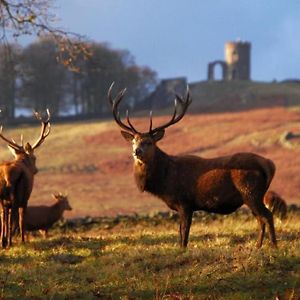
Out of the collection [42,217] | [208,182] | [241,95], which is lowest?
[42,217]

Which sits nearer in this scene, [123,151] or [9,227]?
[9,227]

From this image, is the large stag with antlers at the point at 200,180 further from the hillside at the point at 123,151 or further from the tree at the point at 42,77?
the tree at the point at 42,77

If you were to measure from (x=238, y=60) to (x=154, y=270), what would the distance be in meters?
79.5

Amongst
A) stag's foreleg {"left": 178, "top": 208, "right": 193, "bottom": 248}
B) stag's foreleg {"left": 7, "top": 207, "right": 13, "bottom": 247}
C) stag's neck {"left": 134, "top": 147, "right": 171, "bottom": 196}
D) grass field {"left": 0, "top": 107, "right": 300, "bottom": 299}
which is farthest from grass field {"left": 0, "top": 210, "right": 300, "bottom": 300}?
stag's neck {"left": 134, "top": 147, "right": 171, "bottom": 196}

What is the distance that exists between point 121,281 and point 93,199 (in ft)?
90.1

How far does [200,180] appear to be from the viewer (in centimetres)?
1273

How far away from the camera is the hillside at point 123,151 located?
3841 centimetres

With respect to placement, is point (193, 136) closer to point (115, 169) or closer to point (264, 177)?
point (115, 169)

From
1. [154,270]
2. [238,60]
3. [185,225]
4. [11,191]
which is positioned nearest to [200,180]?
[185,225]

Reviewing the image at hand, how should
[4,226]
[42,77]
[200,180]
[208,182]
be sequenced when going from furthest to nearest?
[42,77] → [4,226] → [200,180] → [208,182]

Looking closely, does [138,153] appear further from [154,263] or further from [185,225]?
[154,263]

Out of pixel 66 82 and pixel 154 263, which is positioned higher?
pixel 66 82

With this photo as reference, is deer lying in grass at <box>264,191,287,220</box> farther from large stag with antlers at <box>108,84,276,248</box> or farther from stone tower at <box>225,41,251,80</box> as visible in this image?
stone tower at <box>225,41,251,80</box>

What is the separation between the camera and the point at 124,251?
41.1ft
